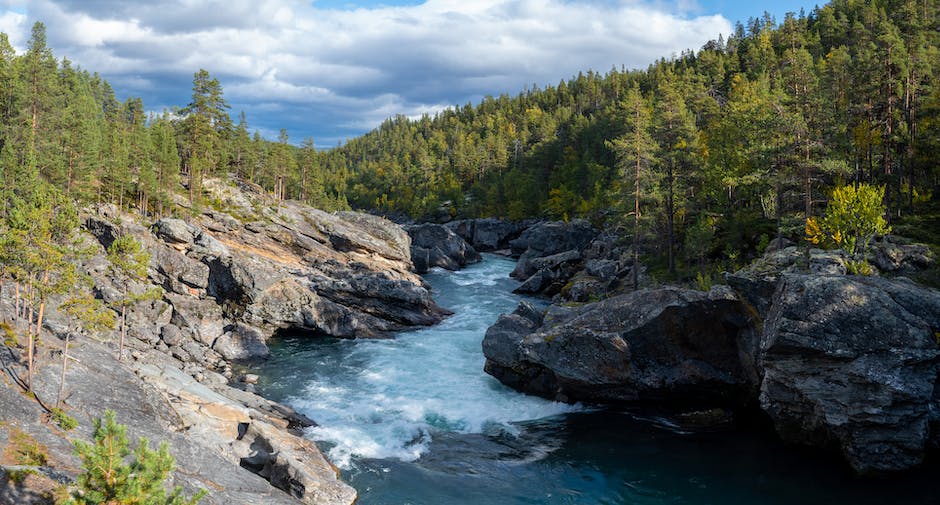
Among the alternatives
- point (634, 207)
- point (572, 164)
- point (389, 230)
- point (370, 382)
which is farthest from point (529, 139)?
point (370, 382)

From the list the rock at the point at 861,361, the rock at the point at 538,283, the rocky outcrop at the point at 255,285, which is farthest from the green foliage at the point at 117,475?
the rock at the point at 538,283

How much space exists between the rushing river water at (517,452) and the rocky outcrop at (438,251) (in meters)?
43.4

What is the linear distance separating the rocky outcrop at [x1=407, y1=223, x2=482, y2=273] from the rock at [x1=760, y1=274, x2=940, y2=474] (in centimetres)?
6032

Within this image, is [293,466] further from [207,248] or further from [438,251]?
[438,251]

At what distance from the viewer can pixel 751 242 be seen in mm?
43562

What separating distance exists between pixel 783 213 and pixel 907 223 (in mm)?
7864

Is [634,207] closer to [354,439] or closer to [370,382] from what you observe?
[370,382]

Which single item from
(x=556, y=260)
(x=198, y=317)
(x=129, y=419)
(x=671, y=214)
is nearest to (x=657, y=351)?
(x=671, y=214)

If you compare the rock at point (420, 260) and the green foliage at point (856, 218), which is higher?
the green foliage at point (856, 218)

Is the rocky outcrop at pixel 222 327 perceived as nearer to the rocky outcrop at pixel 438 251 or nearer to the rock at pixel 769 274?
the rocky outcrop at pixel 438 251

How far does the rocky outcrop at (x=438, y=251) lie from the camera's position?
7988 centimetres

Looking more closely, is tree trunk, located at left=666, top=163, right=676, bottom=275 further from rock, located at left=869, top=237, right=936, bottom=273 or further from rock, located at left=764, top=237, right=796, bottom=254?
rock, located at left=869, top=237, right=936, bottom=273

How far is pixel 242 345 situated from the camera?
39438mm

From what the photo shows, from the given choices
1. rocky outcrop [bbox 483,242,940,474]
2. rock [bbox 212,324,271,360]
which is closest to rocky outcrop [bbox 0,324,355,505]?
rock [bbox 212,324,271,360]
